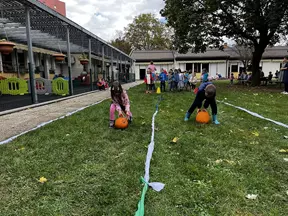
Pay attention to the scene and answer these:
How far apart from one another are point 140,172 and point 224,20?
52.1 feet

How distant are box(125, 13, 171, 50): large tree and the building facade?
1021 cm

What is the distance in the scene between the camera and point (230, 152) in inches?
135

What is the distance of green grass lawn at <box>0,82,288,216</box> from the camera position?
2100 millimetres

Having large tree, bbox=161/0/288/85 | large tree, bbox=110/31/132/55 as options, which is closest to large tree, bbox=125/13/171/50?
large tree, bbox=110/31/132/55

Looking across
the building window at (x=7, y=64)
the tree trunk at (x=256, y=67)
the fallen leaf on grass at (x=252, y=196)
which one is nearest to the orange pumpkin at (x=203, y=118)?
the fallen leaf on grass at (x=252, y=196)

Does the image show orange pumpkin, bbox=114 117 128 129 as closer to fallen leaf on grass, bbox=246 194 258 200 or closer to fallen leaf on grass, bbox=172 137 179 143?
fallen leaf on grass, bbox=172 137 179 143

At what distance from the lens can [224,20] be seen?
1619 cm

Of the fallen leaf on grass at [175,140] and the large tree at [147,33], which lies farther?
the large tree at [147,33]

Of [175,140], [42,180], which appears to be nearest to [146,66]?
[175,140]

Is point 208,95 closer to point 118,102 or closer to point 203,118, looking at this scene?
point 203,118

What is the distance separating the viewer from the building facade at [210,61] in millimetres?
40312

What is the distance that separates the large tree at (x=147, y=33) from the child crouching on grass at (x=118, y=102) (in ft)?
157

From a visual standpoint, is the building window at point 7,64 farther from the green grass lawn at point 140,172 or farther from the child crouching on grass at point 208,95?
the child crouching on grass at point 208,95

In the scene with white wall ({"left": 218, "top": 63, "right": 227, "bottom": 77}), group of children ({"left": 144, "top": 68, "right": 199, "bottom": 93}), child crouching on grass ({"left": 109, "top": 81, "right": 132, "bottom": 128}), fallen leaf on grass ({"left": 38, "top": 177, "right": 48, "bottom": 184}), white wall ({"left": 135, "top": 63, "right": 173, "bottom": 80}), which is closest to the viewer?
fallen leaf on grass ({"left": 38, "top": 177, "right": 48, "bottom": 184})
